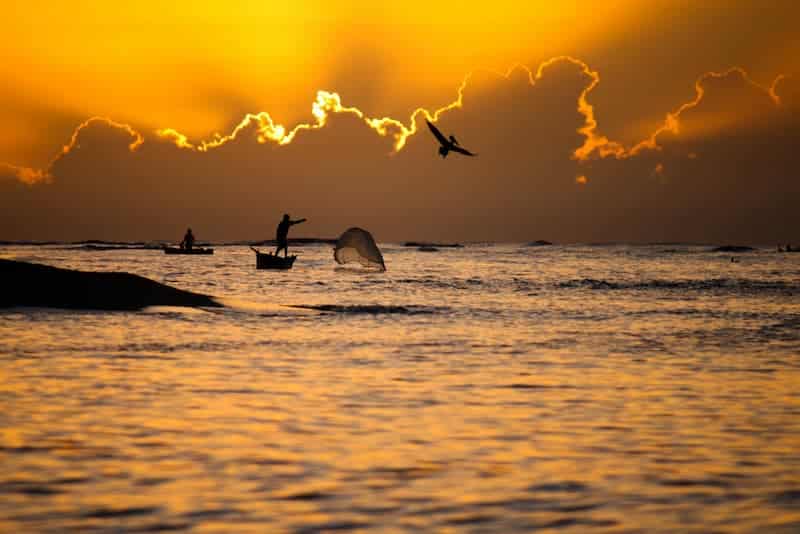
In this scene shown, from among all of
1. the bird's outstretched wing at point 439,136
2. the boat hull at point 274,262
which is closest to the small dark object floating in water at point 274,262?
the boat hull at point 274,262

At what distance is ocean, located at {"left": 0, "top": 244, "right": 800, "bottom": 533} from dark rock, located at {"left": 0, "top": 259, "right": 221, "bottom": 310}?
4.95 meters

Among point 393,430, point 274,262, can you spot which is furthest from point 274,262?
point 393,430

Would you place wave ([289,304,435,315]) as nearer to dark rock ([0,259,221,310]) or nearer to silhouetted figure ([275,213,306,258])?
dark rock ([0,259,221,310])

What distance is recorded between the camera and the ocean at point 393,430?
8.34 meters

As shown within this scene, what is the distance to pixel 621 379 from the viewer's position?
17266 mm

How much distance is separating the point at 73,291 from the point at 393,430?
22026 millimetres

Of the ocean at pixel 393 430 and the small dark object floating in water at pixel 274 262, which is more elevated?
the small dark object floating in water at pixel 274 262

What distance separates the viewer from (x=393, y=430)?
477 inches

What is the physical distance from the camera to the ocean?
27.3 ft

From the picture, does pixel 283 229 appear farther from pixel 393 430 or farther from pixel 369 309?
pixel 393 430

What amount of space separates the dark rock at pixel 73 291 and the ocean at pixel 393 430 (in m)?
4.95

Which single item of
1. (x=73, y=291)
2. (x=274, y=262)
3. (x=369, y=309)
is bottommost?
(x=369, y=309)

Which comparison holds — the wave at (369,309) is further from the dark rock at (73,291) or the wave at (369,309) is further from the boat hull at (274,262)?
the boat hull at (274,262)

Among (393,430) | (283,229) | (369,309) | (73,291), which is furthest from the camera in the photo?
(283,229)
